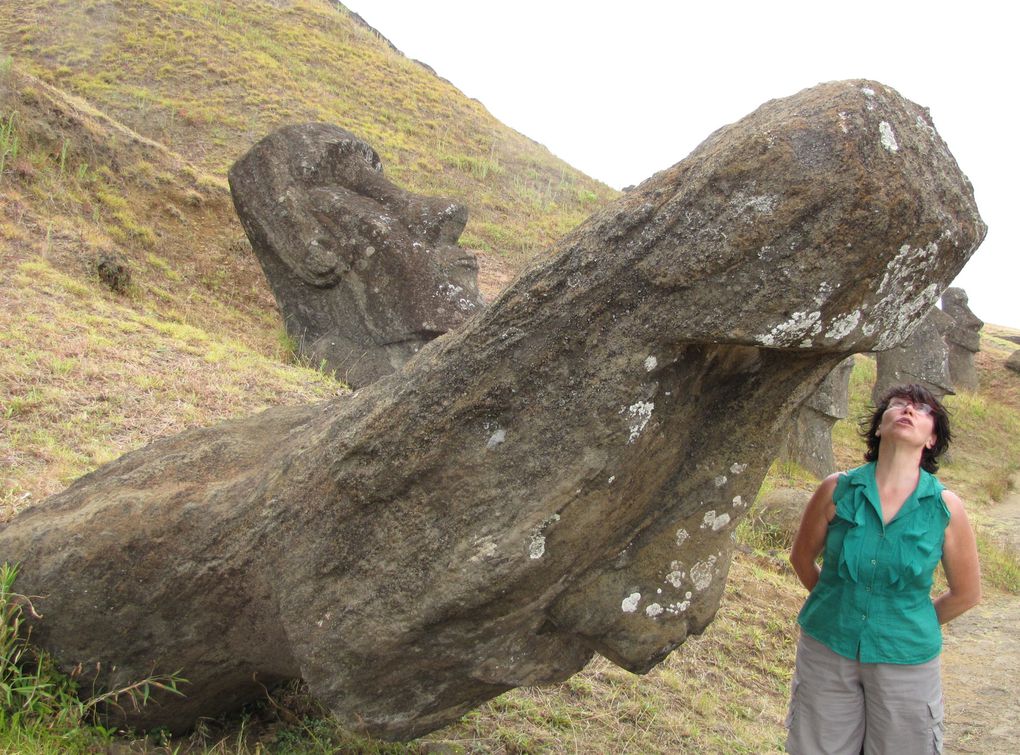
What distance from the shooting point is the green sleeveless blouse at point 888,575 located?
9.31ft

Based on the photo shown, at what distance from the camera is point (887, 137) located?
2.38 m

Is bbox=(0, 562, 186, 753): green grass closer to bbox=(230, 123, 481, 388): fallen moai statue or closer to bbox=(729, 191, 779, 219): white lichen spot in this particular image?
bbox=(729, 191, 779, 219): white lichen spot

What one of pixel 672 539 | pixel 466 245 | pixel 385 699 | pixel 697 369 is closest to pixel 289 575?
pixel 385 699

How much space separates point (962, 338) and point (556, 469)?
17338mm

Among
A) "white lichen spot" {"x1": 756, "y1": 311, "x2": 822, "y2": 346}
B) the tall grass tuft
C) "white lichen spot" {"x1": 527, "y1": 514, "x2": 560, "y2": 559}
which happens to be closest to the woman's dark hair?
"white lichen spot" {"x1": 756, "y1": 311, "x2": 822, "y2": 346}

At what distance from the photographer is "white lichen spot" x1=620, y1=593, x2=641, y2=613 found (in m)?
3.00

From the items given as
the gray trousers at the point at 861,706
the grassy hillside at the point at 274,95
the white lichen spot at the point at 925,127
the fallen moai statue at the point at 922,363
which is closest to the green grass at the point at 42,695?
the gray trousers at the point at 861,706

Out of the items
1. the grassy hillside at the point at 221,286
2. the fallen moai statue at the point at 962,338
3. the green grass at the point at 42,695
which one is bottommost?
the green grass at the point at 42,695

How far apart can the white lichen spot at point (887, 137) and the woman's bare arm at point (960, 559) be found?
1.21 metres

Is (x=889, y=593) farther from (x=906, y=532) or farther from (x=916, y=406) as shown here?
(x=916, y=406)

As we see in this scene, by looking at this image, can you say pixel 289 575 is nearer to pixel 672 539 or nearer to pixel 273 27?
pixel 672 539

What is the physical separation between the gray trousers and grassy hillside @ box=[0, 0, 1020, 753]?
1.25 m

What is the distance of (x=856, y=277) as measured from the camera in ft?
7.92

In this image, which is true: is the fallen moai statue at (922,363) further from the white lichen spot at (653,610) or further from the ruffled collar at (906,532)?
the white lichen spot at (653,610)
